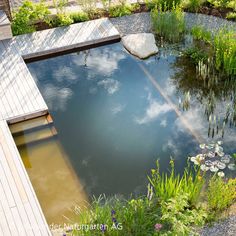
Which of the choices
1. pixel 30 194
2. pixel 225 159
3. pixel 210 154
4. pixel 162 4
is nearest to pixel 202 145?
pixel 210 154

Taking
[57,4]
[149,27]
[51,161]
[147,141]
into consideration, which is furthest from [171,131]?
[57,4]

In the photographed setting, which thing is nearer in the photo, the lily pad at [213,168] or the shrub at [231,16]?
the lily pad at [213,168]

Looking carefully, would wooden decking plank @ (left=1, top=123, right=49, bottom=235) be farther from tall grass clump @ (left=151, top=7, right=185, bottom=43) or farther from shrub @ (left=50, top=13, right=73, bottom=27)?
tall grass clump @ (left=151, top=7, right=185, bottom=43)

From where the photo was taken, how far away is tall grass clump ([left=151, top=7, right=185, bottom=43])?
7805 millimetres

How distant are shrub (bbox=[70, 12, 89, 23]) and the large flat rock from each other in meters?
0.82

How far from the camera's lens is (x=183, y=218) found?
468 centimetres

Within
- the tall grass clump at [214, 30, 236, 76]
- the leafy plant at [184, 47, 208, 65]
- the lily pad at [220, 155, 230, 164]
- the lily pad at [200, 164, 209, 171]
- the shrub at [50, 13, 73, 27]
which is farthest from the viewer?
the shrub at [50, 13, 73, 27]

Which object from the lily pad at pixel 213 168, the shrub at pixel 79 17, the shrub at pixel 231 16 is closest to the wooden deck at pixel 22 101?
the shrub at pixel 79 17

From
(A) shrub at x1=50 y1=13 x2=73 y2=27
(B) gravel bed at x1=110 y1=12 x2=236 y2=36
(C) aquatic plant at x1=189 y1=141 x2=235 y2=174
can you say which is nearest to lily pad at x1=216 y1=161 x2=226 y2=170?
(C) aquatic plant at x1=189 y1=141 x2=235 y2=174

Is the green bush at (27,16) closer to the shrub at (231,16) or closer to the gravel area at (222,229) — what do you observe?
the shrub at (231,16)

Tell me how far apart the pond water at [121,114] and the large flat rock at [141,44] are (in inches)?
3.9

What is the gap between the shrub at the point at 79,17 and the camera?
822 centimetres

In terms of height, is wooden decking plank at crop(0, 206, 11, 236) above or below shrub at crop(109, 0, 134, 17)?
below

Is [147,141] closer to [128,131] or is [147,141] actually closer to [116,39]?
[128,131]
